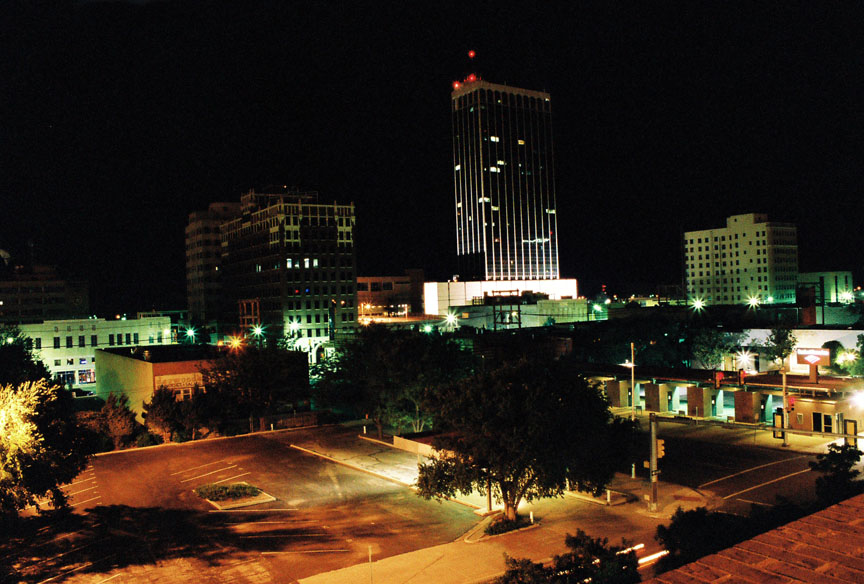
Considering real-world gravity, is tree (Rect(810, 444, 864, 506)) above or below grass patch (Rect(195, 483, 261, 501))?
above

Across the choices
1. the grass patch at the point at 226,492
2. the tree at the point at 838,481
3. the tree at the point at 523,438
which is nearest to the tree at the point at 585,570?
the tree at the point at 838,481

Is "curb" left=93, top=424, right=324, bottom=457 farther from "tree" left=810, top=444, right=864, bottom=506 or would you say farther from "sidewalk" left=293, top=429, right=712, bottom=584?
"tree" left=810, top=444, right=864, bottom=506

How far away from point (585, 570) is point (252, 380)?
1677 inches

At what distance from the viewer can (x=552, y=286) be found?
585 ft

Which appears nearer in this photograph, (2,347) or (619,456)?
(619,456)

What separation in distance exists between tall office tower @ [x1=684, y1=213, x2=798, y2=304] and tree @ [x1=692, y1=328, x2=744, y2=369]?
94.7 m

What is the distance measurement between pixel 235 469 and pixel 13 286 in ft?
411

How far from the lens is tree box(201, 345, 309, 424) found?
52562 mm

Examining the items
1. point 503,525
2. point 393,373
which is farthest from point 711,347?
point 503,525

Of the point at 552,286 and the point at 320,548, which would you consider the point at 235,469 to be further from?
the point at 552,286

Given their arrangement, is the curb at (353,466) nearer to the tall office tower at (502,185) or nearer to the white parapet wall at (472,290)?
the white parapet wall at (472,290)

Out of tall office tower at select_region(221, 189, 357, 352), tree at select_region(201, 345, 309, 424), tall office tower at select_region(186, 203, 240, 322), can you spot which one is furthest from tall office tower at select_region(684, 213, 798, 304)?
tree at select_region(201, 345, 309, 424)

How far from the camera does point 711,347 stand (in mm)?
73500

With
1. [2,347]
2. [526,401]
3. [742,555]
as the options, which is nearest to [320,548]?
[526,401]
